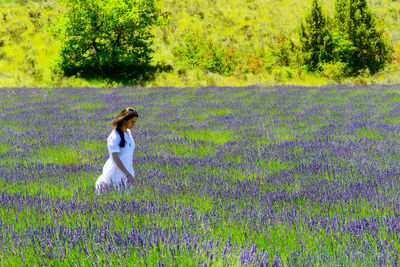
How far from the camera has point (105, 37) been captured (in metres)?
21.0

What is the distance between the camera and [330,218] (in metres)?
2.79

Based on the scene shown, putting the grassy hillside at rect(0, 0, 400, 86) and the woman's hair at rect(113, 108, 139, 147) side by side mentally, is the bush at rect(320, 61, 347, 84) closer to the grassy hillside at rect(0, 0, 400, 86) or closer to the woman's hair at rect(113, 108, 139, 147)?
the grassy hillside at rect(0, 0, 400, 86)

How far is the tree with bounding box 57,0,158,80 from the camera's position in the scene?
20016mm

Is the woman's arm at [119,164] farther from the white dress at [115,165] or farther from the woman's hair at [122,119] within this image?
the woman's hair at [122,119]

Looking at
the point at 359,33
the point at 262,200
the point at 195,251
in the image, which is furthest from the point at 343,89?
the point at 195,251

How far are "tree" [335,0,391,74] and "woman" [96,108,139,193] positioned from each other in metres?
20.8

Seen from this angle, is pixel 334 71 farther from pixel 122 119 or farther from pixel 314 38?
pixel 122 119

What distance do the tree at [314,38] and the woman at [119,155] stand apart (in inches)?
763

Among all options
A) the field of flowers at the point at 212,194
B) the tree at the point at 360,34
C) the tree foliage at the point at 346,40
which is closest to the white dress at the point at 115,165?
the field of flowers at the point at 212,194

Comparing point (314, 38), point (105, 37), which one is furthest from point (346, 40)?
point (105, 37)

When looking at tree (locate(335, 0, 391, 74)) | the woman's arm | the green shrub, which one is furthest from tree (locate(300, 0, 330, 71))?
the woman's arm

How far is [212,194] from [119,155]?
125cm

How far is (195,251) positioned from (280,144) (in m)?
4.18

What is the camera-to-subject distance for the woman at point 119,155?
154 inches
